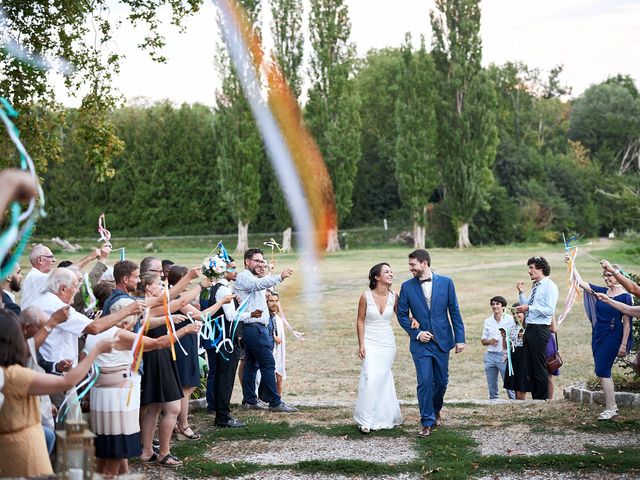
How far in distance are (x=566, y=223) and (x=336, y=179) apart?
17482 mm

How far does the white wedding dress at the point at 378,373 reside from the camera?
9008 mm

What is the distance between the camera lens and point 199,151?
53.8 m

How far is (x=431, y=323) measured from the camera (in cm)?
916

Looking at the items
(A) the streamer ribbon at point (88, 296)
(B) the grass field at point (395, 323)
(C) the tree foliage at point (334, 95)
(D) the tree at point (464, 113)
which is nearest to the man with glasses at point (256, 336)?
(B) the grass field at point (395, 323)

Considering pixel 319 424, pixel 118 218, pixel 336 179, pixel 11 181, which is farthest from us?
pixel 118 218

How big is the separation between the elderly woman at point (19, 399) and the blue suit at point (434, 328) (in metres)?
4.89

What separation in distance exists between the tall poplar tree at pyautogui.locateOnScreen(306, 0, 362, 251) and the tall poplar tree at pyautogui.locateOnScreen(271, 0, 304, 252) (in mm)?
1816

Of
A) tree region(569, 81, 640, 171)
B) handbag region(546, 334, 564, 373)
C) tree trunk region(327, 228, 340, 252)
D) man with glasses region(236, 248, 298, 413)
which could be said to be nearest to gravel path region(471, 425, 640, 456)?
handbag region(546, 334, 564, 373)

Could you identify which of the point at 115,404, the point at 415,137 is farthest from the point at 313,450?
the point at 415,137

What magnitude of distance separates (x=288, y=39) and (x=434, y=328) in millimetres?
33414

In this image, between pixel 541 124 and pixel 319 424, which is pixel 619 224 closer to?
pixel 541 124

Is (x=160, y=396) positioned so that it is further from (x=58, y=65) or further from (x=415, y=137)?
(x=415, y=137)

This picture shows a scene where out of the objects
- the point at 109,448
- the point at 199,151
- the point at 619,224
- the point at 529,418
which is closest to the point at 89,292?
the point at 109,448

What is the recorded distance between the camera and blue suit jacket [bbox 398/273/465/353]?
912 cm
